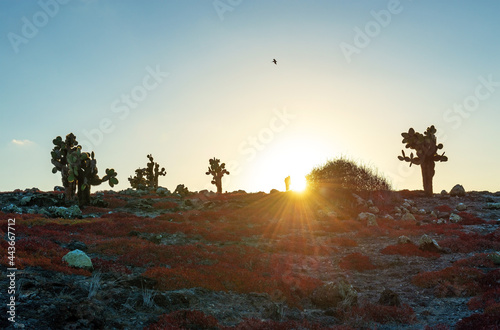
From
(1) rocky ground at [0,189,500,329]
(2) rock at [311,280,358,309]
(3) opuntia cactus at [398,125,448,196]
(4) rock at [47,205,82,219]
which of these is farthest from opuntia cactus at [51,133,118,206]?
(3) opuntia cactus at [398,125,448,196]

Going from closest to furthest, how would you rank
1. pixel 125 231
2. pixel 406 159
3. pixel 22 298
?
pixel 22 298
pixel 125 231
pixel 406 159

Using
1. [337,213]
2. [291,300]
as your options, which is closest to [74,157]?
[337,213]

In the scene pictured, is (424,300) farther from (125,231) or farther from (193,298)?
(125,231)

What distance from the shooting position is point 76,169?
3584 centimetres

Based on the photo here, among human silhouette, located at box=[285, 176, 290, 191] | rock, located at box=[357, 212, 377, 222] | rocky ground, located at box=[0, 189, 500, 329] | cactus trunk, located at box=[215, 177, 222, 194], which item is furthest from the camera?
cactus trunk, located at box=[215, 177, 222, 194]

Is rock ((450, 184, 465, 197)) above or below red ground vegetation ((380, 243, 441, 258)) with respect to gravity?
above

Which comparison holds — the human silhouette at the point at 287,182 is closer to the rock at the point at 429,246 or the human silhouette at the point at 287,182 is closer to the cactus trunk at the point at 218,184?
the cactus trunk at the point at 218,184

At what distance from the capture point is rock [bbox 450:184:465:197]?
4959 cm

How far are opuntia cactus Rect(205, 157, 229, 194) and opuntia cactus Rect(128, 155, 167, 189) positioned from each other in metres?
16.8

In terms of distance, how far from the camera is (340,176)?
1673 inches

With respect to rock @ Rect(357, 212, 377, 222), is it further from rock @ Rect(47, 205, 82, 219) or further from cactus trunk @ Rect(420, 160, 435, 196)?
rock @ Rect(47, 205, 82, 219)

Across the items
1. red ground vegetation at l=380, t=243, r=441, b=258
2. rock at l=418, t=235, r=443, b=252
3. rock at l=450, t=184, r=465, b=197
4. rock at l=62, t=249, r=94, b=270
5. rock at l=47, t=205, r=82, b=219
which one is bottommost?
red ground vegetation at l=380, t=243, r=441, b=258

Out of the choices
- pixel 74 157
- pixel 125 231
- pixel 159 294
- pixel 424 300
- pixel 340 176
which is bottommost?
pixel 424 300

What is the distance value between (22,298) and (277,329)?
7.42m
